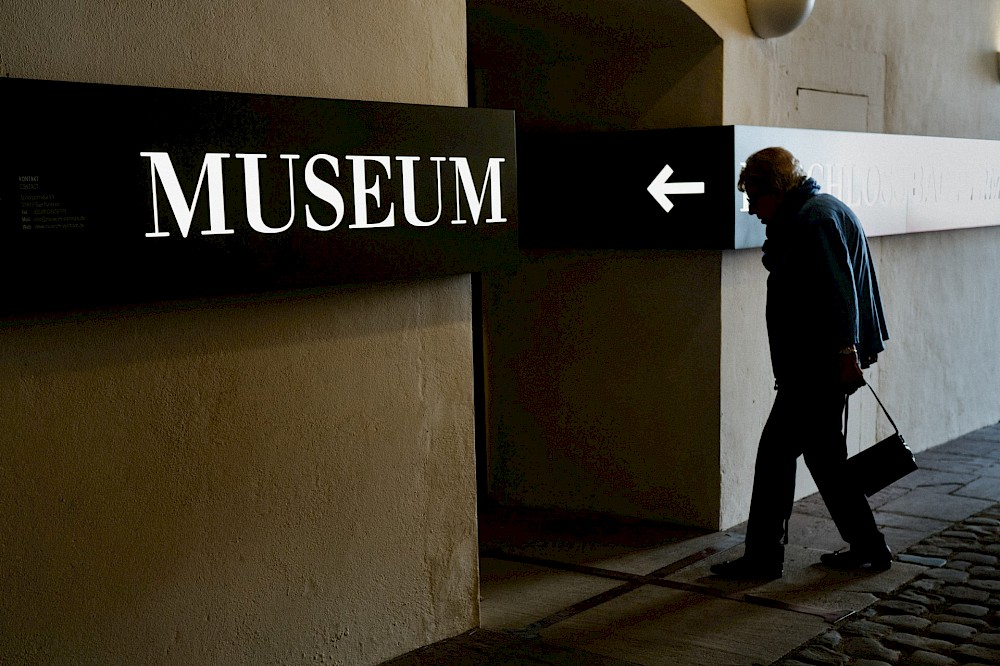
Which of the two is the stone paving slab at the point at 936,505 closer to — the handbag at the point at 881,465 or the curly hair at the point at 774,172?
the handbag at the point at 881,465

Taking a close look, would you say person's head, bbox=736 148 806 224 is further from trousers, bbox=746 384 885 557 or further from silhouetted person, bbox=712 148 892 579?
trousers, bbox=746 384 885 557

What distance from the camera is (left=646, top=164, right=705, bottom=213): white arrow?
5477 mm

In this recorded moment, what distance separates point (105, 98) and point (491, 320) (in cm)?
367

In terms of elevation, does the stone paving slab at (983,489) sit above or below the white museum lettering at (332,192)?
below

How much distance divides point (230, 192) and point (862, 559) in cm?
318

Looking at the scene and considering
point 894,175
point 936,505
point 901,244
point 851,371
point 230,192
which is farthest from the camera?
point 901,244

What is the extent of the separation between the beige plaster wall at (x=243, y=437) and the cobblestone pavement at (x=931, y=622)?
132cm

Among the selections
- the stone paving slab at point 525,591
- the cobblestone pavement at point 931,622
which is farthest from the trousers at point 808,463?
the stone paving slab at point 525,591

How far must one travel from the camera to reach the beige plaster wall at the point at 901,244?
223 inches

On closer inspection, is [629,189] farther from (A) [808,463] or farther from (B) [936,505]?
(B) [936,505]

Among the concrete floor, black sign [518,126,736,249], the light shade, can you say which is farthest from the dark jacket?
the light shade

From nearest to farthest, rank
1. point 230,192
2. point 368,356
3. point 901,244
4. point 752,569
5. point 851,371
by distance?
point 230,192
point 368,356
point 851,371
point 752,569
point 901,244

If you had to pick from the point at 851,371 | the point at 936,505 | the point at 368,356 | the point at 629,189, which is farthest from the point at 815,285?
the point at 936,505

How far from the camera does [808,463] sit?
4859 mm
